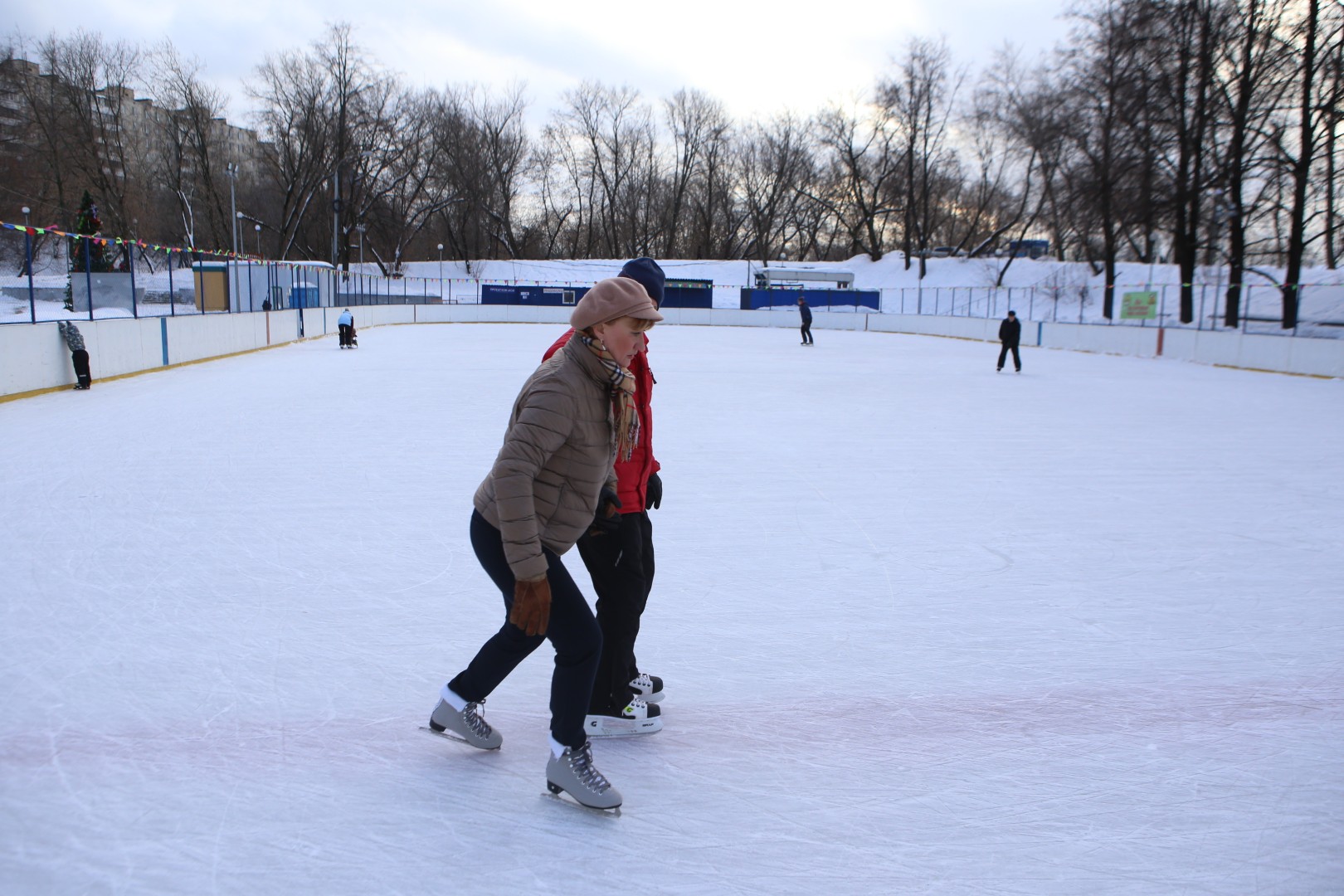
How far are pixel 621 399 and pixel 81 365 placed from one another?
13028 mm

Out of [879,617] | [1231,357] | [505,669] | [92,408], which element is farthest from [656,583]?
[1231,357]

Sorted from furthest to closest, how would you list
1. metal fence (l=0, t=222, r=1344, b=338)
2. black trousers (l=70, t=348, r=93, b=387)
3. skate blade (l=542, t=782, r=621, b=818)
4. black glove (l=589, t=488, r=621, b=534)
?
black trousers (l=70, t=348, r=93, b=387)
metal fence (l=0, t=222, r=1344, b=338)
black glove (l=589, t=488, r=621, b=534)
skate blade (l=542, t=782, r=621, b=818)

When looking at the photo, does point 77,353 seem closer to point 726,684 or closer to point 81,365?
point 81,365

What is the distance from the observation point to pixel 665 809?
2.68 meters

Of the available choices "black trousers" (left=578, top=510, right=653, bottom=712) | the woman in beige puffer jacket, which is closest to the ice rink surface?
"black trousers" (left=578, top=510, right=653, bottom=712)

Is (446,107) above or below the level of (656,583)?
above

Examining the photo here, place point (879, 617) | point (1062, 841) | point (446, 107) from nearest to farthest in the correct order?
point (1062, 841), point (879, 617), point (446, 107)

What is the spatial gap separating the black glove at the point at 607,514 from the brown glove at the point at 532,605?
0.37 m

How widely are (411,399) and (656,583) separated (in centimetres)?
822

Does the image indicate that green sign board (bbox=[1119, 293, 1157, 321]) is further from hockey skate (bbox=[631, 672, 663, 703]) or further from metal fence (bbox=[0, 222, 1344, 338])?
hockey skate (bbox=[631, 672, 663, 703])

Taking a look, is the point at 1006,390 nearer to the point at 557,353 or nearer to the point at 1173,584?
the point at 1173,584

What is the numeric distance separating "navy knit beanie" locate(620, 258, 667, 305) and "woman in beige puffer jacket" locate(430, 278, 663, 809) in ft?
0.66

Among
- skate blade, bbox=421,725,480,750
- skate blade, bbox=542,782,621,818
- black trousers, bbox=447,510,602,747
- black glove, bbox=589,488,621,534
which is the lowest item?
skate blade, bbox=542,782,621,818

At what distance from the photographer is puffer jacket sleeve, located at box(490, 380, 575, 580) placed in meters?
2.32
